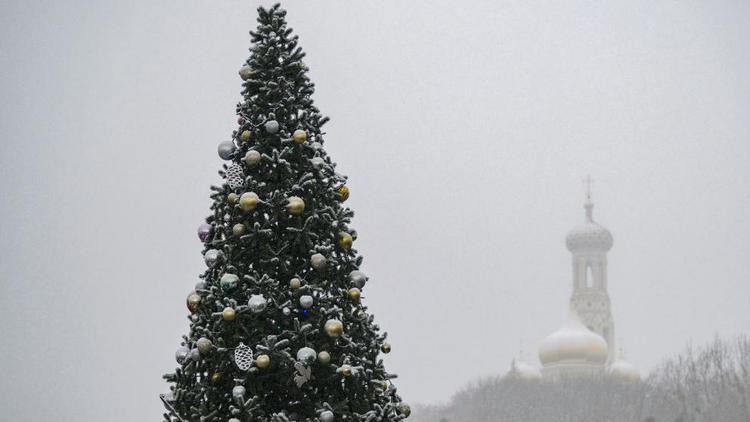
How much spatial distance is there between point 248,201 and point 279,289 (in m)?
0.50

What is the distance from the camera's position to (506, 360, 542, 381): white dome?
51.0 m

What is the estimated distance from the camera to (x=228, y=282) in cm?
625

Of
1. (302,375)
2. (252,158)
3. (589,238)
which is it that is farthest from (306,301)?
(589,238)

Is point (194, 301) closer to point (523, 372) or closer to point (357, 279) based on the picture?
point (357, 279)

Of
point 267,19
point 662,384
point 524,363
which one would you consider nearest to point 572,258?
point 524,363

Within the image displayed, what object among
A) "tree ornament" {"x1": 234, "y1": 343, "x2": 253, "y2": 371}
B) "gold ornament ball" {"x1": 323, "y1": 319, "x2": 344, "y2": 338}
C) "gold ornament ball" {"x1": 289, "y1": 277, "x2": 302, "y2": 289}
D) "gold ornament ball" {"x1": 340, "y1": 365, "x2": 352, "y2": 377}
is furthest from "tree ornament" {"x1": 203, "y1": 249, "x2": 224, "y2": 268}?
"gold ornament ball" {"x1": 340, "y1": 365, "x2": 352, "y2": 377}

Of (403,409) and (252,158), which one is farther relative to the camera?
(403,409)

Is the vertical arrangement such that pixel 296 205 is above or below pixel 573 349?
below

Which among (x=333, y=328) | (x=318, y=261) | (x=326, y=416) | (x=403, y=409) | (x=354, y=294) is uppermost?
(x=318, y=261)

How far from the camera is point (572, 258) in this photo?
7462 centimetres

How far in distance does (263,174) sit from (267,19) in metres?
0.93

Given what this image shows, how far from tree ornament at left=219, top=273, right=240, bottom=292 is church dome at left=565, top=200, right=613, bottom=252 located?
68458 mm

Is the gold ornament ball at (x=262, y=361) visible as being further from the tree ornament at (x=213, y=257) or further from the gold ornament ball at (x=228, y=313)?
the tree ornament at (x=213, y=257)

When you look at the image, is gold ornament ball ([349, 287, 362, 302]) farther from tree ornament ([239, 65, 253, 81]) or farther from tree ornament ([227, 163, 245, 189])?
tree ornament ([239, 65, 253, 81])
